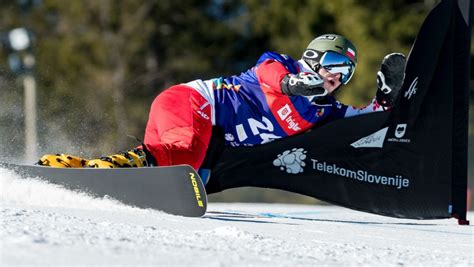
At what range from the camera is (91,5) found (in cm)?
1955

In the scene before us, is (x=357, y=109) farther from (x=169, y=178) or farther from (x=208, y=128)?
(x=169, y=178)

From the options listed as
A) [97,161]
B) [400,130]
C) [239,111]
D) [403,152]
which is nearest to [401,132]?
[400,130]

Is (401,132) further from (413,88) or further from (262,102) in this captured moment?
(262,102)

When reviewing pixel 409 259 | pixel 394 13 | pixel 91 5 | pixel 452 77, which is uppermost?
pixel 91 5

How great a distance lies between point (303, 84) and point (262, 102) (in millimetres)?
458

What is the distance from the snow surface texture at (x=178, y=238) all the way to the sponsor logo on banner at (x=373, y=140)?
0.78 meters

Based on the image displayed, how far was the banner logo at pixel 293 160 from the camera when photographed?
5.42 m

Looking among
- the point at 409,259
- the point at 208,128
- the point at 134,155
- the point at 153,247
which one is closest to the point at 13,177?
the point at 134,155

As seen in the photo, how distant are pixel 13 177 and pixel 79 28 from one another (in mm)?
15876

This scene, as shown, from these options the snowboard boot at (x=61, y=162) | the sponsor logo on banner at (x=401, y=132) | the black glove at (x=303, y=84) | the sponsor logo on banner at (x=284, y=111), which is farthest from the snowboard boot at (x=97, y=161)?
the sponsor logo on banner at (x=401, y=132)

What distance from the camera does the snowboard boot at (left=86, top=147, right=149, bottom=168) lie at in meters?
4.22

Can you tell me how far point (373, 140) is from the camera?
5.39 metres

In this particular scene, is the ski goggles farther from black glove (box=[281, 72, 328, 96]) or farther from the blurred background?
the blurred background

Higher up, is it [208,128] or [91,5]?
[91,5]
